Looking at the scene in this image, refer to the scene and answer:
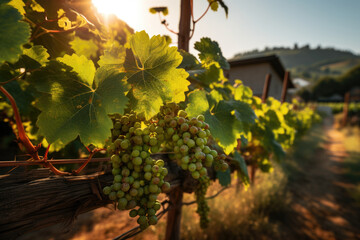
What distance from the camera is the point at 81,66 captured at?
74 centimetres

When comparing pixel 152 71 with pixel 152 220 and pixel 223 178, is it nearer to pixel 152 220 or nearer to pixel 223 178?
pixel 152 220

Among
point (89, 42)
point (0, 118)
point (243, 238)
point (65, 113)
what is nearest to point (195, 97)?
point (65, 113)

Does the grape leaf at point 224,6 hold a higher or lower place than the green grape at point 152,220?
higher

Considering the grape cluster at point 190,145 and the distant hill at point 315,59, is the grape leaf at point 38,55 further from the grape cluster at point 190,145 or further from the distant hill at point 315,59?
the distant hill at point 315,59

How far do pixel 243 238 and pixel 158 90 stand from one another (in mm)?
4358

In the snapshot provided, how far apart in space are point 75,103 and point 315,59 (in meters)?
175

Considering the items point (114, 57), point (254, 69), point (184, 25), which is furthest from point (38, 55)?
point (254, 69)

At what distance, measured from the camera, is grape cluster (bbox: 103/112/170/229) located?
652mm

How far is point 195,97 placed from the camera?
104 cm

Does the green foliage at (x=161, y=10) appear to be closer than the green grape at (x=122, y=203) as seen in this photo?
No

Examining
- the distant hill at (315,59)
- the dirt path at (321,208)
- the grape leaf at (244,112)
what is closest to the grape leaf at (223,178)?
the grape leaf at (244,112)

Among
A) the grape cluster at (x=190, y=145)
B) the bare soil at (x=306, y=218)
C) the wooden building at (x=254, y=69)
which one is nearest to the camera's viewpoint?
the grape cluster at (x=190, y=145)

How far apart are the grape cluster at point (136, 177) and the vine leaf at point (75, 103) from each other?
0.10 metres

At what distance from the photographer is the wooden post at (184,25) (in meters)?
1.42
